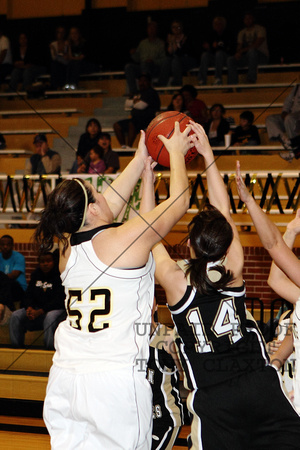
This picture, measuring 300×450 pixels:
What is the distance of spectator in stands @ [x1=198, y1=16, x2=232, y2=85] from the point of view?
447 inches

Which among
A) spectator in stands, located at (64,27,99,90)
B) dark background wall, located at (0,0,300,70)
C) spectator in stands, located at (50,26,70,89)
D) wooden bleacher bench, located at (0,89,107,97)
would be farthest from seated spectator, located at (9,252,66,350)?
dark background wall, located at (0,0,300,70)

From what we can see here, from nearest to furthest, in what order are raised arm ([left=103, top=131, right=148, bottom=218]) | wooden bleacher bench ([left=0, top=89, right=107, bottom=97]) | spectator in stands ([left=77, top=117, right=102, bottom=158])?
1. raised arm ([left=103, top=131, right=148, bottom=218])
2. spectator in stands ([left=77, top=117, right=102, bottom=158])
3. wooden bleacher bench ([left=0, top=89, right=107, bottom=97])

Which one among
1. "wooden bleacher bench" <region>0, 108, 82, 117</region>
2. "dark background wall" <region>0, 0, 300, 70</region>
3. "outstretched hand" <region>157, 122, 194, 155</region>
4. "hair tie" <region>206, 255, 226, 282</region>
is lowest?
"hair tie" <region>206, 255, 226, 282</region>

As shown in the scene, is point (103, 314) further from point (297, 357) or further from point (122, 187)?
point (297, 357)

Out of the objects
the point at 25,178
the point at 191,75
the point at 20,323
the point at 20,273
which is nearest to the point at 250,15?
the point at 191,75

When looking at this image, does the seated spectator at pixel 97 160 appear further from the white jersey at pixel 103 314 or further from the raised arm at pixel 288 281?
the white jersey at pixel 103 314

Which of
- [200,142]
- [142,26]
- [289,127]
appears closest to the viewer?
[200,142]

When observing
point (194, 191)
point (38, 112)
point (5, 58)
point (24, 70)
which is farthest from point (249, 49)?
point (5, 58)

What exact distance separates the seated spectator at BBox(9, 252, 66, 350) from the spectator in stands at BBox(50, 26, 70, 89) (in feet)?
21.4

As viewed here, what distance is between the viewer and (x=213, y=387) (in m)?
2.69

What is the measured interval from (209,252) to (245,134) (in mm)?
6547

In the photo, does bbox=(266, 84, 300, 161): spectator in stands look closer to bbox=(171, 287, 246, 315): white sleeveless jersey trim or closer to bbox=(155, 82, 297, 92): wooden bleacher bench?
bbox=(155, 82, 297, 92): wooden bleacher bench

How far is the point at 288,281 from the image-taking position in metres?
3.45

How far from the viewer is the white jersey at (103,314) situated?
260cm
